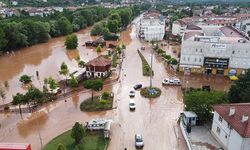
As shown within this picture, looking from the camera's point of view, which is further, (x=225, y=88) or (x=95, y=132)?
(x=225, y=88)

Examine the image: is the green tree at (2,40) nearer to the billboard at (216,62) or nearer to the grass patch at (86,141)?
the grass patch at (86,141)

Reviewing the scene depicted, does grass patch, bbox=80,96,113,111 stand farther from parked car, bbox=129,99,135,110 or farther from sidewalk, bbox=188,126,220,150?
sidewalk, bbox=188,126,220,150

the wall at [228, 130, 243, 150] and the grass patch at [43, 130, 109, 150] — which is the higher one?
the wall at [228, 130, 243, 150]

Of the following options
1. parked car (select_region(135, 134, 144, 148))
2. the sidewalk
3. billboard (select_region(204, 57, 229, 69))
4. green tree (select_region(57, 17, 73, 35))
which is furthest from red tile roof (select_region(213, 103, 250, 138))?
green tree (select_region(57, 17, 73, 35))

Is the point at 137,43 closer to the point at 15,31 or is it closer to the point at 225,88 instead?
the point at 15,31

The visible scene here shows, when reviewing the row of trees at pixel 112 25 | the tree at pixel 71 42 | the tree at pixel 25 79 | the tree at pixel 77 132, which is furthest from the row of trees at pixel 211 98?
the row of trees at pixel 112 25

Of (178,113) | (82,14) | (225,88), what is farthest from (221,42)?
(82,14)
